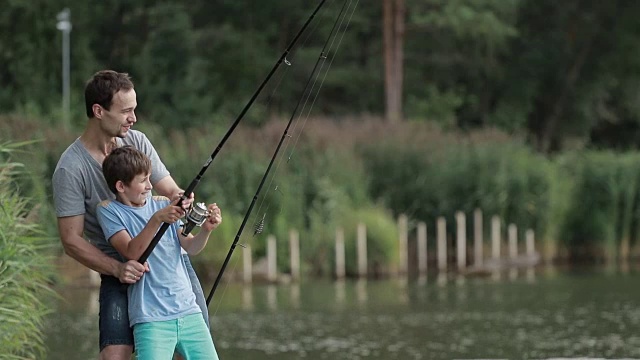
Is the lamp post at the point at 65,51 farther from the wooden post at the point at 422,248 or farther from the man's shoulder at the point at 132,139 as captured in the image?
the man's shoulder at the point at 132,139

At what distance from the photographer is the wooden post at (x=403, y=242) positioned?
29047 mm

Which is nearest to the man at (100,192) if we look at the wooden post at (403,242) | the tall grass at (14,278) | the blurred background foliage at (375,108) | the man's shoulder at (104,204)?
the man's shoulder at (104,204)

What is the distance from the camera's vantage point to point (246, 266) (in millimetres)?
27688

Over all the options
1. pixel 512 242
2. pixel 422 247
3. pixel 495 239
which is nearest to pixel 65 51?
pixel 422 247

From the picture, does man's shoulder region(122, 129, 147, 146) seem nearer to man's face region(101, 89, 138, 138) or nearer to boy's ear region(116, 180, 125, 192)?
man's face region(101, 89, 138, 138)

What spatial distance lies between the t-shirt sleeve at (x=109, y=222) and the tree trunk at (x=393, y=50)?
3718cm

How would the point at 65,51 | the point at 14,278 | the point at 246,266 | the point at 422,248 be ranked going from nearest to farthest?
the point at 14,278 < the point at 246,266 < the point at 422,248 < the point at 65,51

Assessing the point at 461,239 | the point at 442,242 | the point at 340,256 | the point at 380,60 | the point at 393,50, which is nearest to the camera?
the point at 340,256

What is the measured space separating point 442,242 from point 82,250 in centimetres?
2435

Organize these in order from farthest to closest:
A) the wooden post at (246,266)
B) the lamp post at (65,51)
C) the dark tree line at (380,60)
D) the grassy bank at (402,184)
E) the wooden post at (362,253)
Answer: the dark tree line at (380,60) → the lamp post at (65,51) → the grassy bank at (402,184) → the wooden post at (362,253) → the wooden post at (246,266)

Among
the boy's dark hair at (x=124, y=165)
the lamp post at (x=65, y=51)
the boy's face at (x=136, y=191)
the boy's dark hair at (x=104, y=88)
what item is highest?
the lamp post at (x=65, y=51)

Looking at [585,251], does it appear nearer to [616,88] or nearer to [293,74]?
[293,74]

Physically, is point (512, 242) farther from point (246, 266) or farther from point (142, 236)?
point (142, 236)

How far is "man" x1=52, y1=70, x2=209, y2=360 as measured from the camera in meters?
6.62
